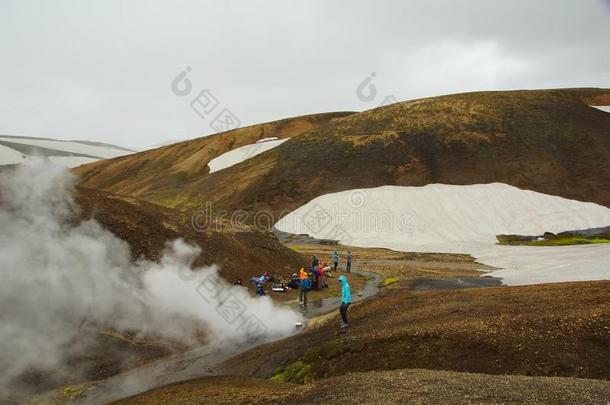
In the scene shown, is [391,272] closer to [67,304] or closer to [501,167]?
[67,304]

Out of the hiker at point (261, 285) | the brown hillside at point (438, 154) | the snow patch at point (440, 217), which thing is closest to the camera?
the hiker at point (261, 285)

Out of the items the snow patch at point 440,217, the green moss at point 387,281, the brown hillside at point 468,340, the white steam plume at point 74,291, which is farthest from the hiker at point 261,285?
the snow patch at point 440,217

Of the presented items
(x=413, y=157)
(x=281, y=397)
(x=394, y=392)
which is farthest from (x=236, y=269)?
(x=413, y=157)

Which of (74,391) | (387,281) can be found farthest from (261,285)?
(74,391)

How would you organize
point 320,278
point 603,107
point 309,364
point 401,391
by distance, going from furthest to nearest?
point 603,107
point 320,278
point 309,364
point 401,391

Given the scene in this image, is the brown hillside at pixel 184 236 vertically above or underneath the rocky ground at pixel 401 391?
above

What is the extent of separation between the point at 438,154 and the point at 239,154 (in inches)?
1943

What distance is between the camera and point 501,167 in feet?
254

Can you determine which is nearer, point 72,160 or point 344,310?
point 344,310

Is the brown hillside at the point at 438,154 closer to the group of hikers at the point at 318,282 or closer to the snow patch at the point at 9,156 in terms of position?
the group of hikers at the point at 318,282

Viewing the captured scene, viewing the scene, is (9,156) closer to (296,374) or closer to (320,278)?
(320,278)

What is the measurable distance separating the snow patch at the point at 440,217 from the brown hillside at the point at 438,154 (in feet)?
12.1

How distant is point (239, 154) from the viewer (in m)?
113

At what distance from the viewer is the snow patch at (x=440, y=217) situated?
59.8 meters
